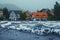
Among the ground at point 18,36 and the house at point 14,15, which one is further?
the house at point 14,15

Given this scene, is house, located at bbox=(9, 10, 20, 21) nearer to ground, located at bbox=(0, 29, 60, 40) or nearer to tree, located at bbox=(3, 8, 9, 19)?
tree, located at bbox=(3, 8, 9, 19)

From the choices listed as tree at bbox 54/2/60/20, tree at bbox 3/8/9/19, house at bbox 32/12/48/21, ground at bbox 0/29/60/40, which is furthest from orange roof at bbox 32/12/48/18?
tree at bbox 3/8/9/19

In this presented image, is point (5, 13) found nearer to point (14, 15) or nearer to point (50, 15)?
point (14, 15)

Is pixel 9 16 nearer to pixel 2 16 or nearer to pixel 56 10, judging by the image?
pixel 2 16

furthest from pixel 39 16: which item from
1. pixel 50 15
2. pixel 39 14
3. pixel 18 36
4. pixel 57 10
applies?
pixel 18 36

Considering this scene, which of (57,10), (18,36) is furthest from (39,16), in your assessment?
(18,36)

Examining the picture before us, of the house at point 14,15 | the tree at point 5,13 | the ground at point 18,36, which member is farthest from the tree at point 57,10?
the tree at point 5,13

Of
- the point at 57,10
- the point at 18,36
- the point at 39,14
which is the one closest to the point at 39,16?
the point at 39,14

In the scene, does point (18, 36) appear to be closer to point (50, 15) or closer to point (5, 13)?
point (5, 13)

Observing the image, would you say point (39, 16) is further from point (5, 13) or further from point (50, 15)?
point (5, 13)

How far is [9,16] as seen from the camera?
195cm

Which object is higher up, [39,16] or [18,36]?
[39,16]

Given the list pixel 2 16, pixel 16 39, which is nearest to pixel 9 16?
pixel 2 16

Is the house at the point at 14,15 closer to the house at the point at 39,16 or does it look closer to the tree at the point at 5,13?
the tree at the point at 5,13
